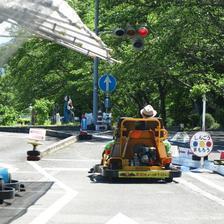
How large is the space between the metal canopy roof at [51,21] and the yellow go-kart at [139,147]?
2.82 m

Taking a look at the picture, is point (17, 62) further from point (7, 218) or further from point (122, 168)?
point (7, 218)

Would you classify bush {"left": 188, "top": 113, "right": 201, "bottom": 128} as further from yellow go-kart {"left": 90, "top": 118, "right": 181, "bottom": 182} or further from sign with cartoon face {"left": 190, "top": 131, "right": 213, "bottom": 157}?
yellow go-kart {"left": 90, "top": 118, "right": 181, "bottom": 182}

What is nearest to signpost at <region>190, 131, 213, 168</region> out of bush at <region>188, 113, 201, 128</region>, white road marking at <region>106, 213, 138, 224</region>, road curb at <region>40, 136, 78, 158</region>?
road curb at <region>40, 136, 78, 158</region>

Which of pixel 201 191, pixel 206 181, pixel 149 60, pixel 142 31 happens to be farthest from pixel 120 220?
pixel 149 60

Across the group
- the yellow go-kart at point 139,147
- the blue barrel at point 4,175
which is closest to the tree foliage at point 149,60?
the yellow go-kart at point 139,147

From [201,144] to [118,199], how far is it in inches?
237

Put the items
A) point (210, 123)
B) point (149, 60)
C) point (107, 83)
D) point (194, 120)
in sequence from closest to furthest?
point (107, 83) → point (149, 60) → point (210, 123) → point (194, 120)

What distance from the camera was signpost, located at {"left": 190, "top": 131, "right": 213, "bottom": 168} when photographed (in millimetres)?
17281

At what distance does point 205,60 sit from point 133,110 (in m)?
23.7

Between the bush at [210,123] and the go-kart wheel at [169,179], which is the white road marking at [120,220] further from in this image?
the bush at [210,123]

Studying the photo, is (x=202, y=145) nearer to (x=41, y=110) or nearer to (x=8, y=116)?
(x=41, y=110)

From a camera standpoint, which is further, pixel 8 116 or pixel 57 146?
pixel 8 116

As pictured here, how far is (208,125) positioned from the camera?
151 feet

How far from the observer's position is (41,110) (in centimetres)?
4947
